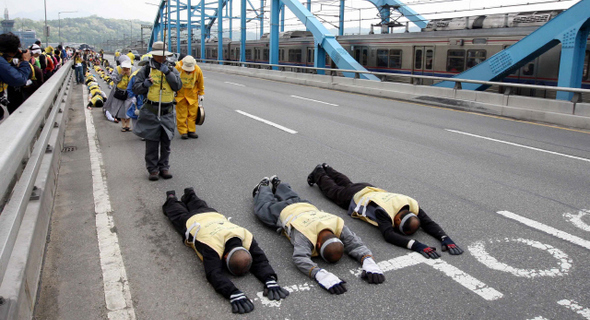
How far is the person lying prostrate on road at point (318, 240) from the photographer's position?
370 centimetres

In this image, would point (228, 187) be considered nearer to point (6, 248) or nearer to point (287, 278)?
point (287, 278)

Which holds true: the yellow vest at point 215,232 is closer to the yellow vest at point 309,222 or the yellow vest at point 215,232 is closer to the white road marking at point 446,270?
the yellow vest at point 309,222

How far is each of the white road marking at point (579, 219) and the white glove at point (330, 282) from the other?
291 centimetres

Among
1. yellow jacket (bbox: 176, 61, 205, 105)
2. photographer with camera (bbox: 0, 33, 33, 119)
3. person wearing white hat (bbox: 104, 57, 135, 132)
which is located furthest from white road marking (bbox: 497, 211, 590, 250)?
person wearing white hat (bbox: 104, 57, 135, 132)

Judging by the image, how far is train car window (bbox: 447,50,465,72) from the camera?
60.1ft

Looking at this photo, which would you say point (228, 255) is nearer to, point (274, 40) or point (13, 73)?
point (13, 73)

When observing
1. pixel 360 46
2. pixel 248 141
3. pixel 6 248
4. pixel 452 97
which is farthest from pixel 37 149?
pixel 360 46

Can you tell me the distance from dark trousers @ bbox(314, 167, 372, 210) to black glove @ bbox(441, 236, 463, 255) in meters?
1.26

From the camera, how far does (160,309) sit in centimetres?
329

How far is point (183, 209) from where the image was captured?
4.83 m

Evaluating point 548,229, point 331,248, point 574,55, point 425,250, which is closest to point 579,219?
point 548,229

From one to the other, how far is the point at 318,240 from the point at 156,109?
3.56 m

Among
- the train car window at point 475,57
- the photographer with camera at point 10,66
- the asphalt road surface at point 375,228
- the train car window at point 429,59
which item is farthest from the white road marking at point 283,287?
the train car window at point 429,59

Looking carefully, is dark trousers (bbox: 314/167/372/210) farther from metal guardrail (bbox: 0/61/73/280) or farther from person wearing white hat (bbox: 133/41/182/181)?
metal guardrail (bbox: 0/61/73/280)
